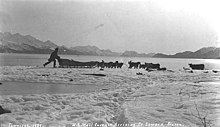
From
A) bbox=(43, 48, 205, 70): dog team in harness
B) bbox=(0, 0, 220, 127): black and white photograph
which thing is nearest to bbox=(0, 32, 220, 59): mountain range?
bbox=(0, 0, 220, 127): black and white photograph

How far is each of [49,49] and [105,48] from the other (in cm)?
69

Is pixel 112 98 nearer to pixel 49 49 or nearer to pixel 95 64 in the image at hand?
pixel 95 64

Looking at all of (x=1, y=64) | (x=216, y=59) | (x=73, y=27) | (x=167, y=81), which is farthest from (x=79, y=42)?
(x=216, y=59)

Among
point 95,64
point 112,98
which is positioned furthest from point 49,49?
point 112,98

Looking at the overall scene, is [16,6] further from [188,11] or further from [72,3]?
[188,11]

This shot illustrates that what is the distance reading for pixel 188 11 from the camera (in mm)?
2219

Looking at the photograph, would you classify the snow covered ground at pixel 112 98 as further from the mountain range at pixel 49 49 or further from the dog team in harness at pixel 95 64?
the mountain range at pixel 49 49

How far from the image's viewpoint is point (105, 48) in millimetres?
2203

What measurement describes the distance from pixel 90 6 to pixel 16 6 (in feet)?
2.79

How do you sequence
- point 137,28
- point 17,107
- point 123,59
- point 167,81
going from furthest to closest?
1. point 167,81
2. point 123,59
3. point 137,28
4. point 17,107

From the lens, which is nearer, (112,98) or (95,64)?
(112,98)

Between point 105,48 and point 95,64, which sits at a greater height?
point 105,48

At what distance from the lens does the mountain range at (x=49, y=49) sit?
2.13 metres

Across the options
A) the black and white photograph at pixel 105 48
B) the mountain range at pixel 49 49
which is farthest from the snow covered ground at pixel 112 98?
the mountain range at pixel 49 49
